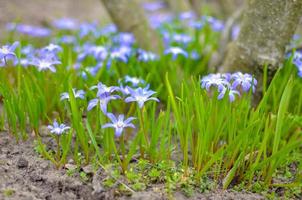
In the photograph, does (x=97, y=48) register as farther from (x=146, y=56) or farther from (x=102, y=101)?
A: (x=102, y=101)

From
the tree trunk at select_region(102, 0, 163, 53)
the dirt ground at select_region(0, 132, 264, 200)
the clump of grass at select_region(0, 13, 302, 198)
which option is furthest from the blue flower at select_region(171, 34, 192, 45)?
the dirt ground at select_region(0, 132, 264, 200)

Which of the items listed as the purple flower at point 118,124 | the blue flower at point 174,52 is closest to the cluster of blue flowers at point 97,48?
the blue flower at point 174,52

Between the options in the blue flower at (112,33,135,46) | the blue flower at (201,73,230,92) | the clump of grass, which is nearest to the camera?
the clump of grass

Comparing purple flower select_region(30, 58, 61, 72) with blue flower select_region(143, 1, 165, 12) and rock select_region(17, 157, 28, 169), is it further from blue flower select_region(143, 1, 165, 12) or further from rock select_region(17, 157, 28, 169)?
blue flower select_region(143, 1, 165, 12)

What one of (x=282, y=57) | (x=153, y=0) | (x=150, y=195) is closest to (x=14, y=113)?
(x=150, y=195)

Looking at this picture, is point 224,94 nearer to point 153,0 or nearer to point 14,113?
point 14,113
